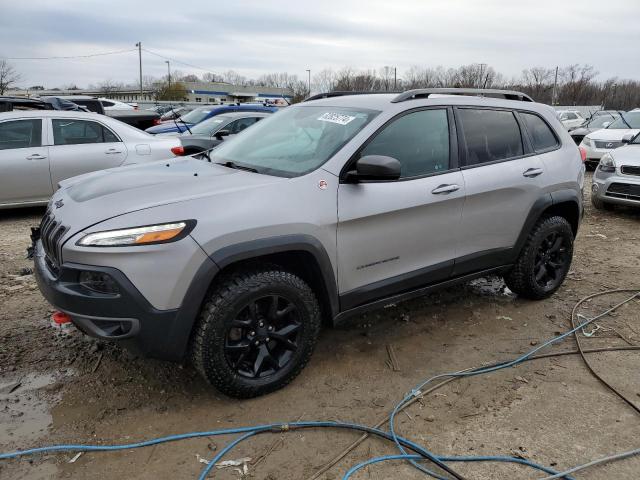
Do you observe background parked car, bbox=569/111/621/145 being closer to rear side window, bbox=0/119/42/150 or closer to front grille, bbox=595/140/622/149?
front grille, bbox=595/140/622/149

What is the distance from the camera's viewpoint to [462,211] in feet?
12.3

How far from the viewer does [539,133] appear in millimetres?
4465

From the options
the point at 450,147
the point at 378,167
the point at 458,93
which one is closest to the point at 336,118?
the point at 378,167

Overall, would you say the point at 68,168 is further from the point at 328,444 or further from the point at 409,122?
the point at 328,444

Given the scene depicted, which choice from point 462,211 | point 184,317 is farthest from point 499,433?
point 184,317

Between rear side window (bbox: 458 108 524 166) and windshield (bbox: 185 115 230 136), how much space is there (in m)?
7.43

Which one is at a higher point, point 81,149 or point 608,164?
point 81,149

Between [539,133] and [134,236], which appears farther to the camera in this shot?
[539,133]

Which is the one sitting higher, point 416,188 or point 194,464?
point 416,188

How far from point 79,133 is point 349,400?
6121 millimetres

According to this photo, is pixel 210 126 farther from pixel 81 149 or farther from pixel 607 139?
pixel 607 139

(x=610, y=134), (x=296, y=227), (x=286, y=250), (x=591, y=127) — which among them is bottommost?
(x=286, y=250)

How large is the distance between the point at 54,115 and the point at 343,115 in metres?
5.35

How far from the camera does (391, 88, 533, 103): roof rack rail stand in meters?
3.64
